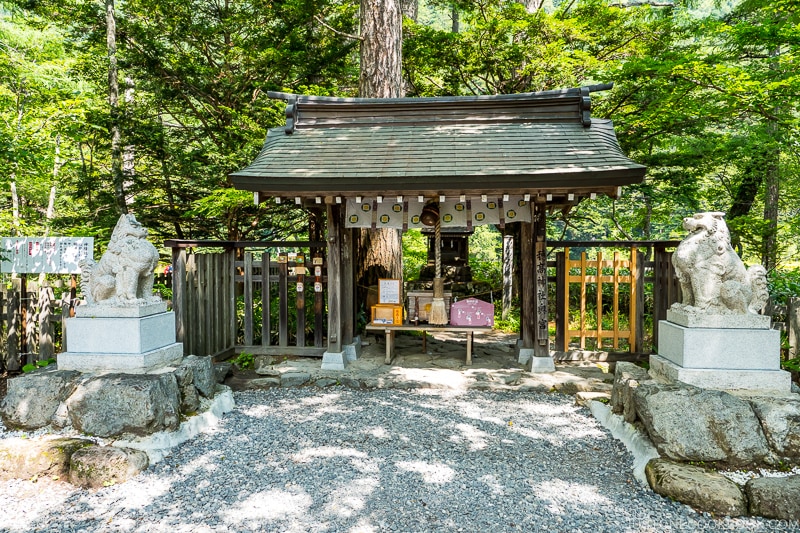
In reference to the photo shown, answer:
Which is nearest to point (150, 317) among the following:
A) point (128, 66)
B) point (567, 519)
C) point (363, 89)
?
point (567, 519)

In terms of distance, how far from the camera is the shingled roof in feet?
19.0

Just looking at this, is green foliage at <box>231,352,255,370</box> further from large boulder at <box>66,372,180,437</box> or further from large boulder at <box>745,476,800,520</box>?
large boulder at <box>745,476,800,520</box>

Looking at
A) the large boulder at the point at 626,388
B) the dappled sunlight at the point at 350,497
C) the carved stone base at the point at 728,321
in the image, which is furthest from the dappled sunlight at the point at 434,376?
the carved stone base at the point at 728,321

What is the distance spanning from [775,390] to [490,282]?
959 centimetres

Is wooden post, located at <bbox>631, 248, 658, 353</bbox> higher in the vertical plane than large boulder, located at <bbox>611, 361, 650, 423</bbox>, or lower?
higher

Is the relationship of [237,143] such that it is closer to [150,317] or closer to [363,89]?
[363,89]

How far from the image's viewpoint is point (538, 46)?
9992mm

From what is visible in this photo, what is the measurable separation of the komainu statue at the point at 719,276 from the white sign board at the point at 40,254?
Result: 7308 mm

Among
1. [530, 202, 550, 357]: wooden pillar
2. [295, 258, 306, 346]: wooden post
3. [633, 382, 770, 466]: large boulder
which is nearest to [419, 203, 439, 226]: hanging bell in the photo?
[530, 202, 550, 357]: wooden pillar

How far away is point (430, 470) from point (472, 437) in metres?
0.84

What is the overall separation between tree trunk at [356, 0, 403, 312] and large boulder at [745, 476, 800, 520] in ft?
21.9

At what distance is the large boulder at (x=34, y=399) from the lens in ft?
13.8

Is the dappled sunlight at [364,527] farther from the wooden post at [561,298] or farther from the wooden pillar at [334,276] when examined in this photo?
the wooden post at [561,298]

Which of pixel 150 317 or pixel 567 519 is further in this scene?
pixel 150 317
